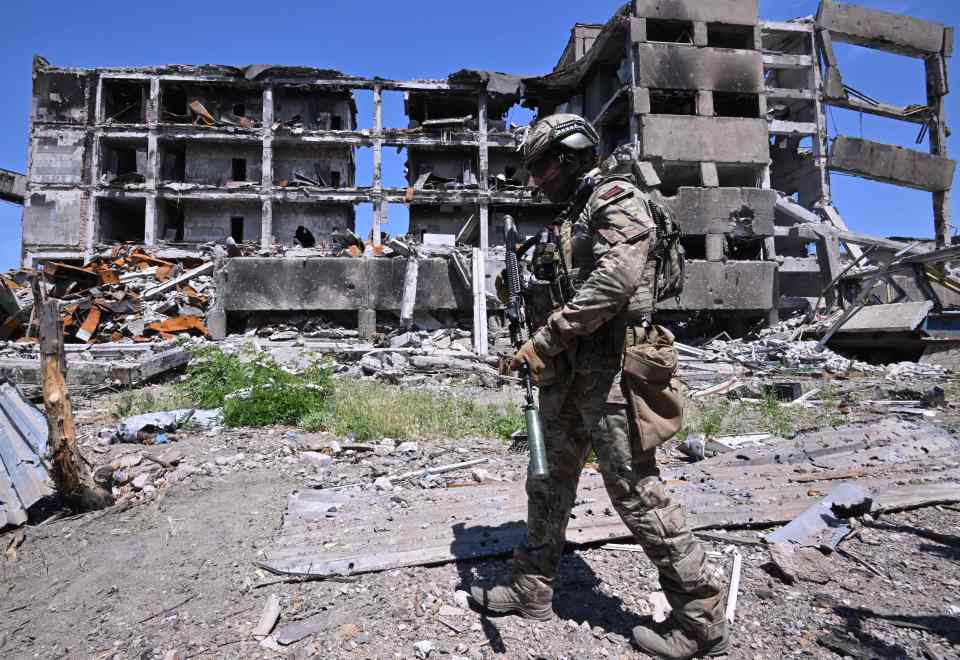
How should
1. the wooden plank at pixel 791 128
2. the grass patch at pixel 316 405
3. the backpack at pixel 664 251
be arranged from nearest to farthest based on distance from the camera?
the backpack at pixel 664 251 < the grass patch at pixel 316 405 < the wooden plank at pixel 791 128

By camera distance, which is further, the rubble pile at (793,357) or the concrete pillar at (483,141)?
the concrete pillar at (483,141)

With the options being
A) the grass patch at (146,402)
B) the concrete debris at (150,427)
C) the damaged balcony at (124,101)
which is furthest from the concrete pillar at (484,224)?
the concrete debris at (150,427)

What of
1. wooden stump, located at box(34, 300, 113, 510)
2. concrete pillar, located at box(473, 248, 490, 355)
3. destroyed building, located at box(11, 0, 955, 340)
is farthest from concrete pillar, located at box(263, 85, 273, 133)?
wooden stump, located at box(34, 300, 113, 510)

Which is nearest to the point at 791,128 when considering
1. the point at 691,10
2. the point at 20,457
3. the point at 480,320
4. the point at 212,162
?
the point at 691,10

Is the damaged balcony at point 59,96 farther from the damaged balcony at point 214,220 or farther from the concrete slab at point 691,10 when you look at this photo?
the concrete slab at point 691,10

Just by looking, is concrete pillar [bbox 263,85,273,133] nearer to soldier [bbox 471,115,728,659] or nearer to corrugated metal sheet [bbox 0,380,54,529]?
corrugated metal sheet [bbox 0,380,54,529]

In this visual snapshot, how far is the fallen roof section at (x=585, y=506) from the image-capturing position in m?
2.61

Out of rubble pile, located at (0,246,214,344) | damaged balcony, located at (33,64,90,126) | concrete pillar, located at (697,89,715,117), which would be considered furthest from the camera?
damaged balcony, located at (33,64,90,126)

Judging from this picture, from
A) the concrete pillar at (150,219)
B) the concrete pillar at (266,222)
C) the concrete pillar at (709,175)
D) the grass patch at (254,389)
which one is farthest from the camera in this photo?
the concrete pillar at (266,222)

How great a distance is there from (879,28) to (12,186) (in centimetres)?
3632

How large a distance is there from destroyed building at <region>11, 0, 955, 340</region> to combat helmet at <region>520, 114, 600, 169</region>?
10.8 meters

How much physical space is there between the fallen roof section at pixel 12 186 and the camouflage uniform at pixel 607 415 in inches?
1139

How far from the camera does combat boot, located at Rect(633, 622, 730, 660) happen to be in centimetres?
181

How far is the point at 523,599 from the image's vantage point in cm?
208
